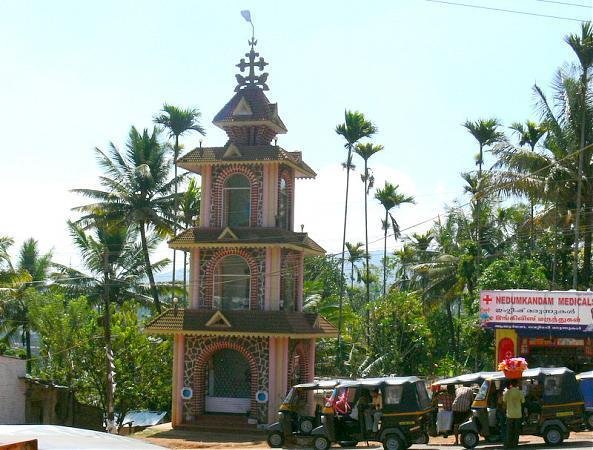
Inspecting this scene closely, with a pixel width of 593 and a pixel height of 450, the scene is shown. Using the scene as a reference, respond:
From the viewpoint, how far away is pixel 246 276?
3131 cm

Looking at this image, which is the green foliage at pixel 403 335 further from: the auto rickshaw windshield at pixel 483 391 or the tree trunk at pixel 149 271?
the auto rickshaw windshield at pixel 483 391

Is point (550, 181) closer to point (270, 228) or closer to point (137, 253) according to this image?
point (270, 228)

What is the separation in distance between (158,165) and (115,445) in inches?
1522

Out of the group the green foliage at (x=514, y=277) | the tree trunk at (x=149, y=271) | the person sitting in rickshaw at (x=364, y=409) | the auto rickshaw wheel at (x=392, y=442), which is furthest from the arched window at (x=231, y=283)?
the tree trunk at (x=149, y=271)

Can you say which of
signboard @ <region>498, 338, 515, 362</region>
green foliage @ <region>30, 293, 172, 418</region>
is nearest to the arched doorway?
green foliage @ <region>30, 293, 172, 418</region>

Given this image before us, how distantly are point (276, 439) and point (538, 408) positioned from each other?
23.6 feet

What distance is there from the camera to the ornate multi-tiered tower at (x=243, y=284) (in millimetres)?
30125

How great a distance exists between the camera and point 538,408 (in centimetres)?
2200

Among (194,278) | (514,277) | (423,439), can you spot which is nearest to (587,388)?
→ (423,439)

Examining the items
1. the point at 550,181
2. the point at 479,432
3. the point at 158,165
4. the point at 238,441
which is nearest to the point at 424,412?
the point at 479,432

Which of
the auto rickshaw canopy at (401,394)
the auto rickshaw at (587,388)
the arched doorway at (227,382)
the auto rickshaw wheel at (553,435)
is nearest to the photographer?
the auto rickshaw wheel at (553,435)

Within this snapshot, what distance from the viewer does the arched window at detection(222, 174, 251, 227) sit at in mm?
31812

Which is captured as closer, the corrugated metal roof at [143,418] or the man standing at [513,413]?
the man standing at [513,413]

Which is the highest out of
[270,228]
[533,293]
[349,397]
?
[270,228]
